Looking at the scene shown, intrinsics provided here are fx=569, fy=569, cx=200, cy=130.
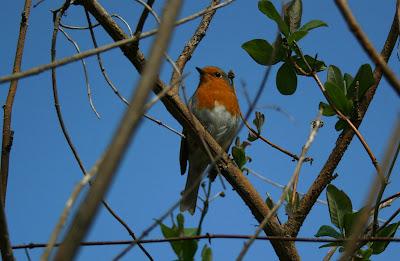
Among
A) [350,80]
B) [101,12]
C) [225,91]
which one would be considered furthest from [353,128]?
[225,91]

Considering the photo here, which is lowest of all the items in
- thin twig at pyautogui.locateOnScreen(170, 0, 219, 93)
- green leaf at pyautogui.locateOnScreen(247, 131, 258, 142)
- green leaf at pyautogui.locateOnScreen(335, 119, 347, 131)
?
green leaf at pyautogui.locateOnScreen(335, 119, 347, 131)

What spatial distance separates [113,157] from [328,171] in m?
2.05

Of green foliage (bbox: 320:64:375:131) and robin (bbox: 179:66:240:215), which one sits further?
robin (bbox: 179:66:240:215)

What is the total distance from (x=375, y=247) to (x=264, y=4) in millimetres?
1193

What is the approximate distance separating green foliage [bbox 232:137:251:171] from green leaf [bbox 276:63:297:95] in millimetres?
359

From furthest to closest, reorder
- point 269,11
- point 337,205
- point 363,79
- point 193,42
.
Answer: point 193,42, point 269,11, point 363,79, point 337,205

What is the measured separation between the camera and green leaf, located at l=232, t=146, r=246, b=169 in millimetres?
2805

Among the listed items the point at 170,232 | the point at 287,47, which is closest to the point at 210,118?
the point at 287,47

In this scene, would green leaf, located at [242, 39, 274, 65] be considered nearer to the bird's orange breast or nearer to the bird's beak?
the bird's orange breast

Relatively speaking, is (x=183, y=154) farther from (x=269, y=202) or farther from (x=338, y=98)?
(x=338, y=98)

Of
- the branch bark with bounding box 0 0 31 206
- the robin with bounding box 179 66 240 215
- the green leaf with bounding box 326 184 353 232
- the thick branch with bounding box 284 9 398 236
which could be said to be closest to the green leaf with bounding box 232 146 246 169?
the thick branch with bounding box 284 9 398 236

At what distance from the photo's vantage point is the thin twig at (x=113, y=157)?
0.61m

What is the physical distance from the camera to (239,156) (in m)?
2.82

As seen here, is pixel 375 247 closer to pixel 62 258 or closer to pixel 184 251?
pixel 184 251
